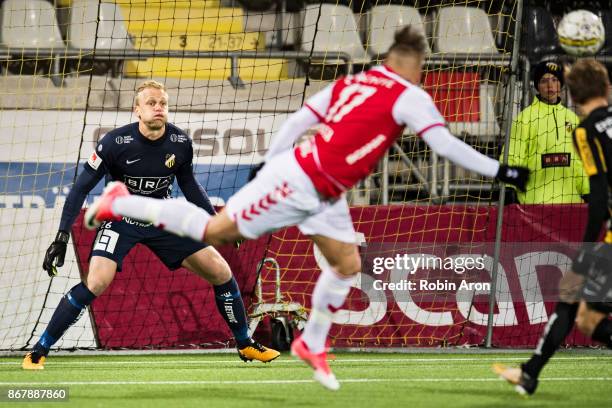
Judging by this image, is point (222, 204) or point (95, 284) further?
point (222, 204)

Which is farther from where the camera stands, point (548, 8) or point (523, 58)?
point (548, 8)

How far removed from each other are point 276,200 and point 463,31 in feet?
27.4

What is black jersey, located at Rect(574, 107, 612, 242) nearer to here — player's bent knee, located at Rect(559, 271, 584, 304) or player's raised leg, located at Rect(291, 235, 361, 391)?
player's bent knee, located at Rect(559, 271, 584, 304)

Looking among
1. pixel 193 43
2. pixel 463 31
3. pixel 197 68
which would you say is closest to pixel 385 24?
pixel 463 31

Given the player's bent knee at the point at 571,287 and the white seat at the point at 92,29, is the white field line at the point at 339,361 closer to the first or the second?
the player's bent knee at the point at 571,287

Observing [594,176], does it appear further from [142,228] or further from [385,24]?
[385,24]

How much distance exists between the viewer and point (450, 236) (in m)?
10.2

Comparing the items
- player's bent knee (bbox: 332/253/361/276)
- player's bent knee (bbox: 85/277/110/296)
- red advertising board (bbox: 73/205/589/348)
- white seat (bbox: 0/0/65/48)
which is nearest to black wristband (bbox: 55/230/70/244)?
player's bent knee (bbox: 85/277/110/296)

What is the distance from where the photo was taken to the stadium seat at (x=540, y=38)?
12.9 metres

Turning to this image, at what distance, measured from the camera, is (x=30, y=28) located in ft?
42.8

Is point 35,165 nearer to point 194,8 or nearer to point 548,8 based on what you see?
point 194,8

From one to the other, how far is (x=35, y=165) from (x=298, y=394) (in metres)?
5.49

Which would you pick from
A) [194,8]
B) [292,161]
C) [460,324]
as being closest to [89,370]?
[292,161]

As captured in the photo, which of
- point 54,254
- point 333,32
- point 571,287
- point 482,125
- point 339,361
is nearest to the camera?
point 571,287
